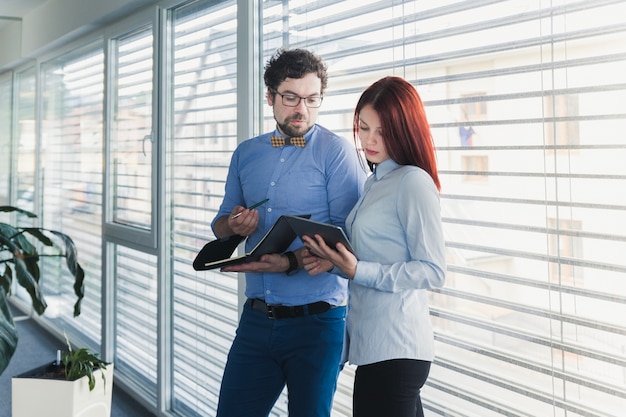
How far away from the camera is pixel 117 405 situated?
331 cm

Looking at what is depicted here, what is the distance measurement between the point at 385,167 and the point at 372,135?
0.28 ft

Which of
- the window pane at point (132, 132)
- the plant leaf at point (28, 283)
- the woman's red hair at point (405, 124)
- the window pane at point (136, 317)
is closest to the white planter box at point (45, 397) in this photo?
the plant leaf at point (28, 283)

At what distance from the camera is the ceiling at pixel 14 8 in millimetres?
4480

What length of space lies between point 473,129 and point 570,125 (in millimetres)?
272

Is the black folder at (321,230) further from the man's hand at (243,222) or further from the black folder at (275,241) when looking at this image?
the man's hand at (243,222)

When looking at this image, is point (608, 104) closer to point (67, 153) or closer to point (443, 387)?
point (443, 387)

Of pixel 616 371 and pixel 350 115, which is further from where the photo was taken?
pixel 350 115

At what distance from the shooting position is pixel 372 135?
145 cm

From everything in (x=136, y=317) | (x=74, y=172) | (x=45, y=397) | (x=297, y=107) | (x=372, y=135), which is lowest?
(x=45, y=397)

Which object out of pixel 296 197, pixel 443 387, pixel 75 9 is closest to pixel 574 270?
pixel 443 387

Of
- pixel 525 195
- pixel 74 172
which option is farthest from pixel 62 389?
pixel 74 172

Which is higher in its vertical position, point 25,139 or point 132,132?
point 25,139

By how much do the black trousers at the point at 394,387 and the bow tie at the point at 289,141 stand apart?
0.72 meters

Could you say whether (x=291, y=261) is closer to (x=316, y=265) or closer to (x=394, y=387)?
(x=316, y=265)
